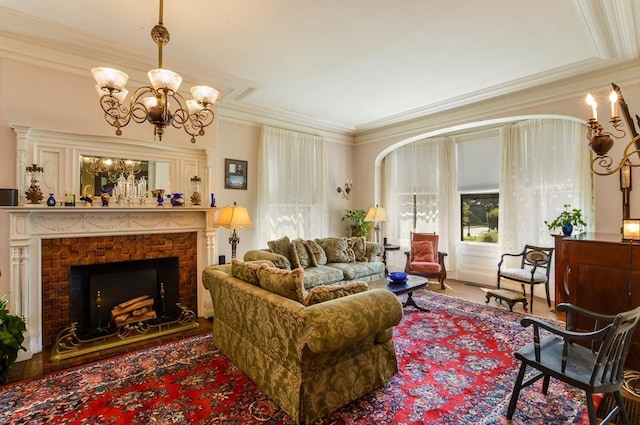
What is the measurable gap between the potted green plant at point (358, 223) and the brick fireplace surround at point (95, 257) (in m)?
3.47

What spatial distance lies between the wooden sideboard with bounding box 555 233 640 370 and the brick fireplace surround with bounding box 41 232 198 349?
14.7ft

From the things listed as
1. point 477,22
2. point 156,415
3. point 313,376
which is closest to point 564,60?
point 477,22

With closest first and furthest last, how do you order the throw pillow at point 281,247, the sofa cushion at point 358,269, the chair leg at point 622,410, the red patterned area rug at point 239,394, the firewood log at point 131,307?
1. the chair leg at point 622,410
2. the red patterned area rug at point 239,394
3. the firewood log at point 131,307
4. the throw pillow at point 281,247
5. the sofa cushion at point 358,269

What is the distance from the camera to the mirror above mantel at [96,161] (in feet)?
10.7

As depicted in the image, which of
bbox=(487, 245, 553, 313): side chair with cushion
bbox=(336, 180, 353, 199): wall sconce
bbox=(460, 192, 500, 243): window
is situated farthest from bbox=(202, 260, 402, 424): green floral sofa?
bbox=(336, 180, 353, 199): wall sconce

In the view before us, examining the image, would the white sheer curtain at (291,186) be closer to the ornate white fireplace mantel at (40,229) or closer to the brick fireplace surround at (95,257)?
the brick fireplace surround at (95,257)

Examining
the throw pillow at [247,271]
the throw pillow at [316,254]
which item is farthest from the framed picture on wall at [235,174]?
the throw pillow at [247,271]

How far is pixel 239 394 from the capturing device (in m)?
2.48

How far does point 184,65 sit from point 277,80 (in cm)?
119

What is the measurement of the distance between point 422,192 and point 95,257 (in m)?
5.66

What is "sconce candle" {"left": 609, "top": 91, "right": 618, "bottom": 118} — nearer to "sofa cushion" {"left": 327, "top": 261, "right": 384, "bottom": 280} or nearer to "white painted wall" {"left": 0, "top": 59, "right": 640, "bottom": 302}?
"white painted wall" {"left": 0, "top": 59, "right": 640, "bottom": 302}

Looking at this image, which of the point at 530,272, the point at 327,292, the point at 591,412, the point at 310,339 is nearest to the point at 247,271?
the point at 327,292

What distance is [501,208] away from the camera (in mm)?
5480

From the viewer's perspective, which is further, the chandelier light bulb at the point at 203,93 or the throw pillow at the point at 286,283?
the chandelier light bulb at the point at 203,93
